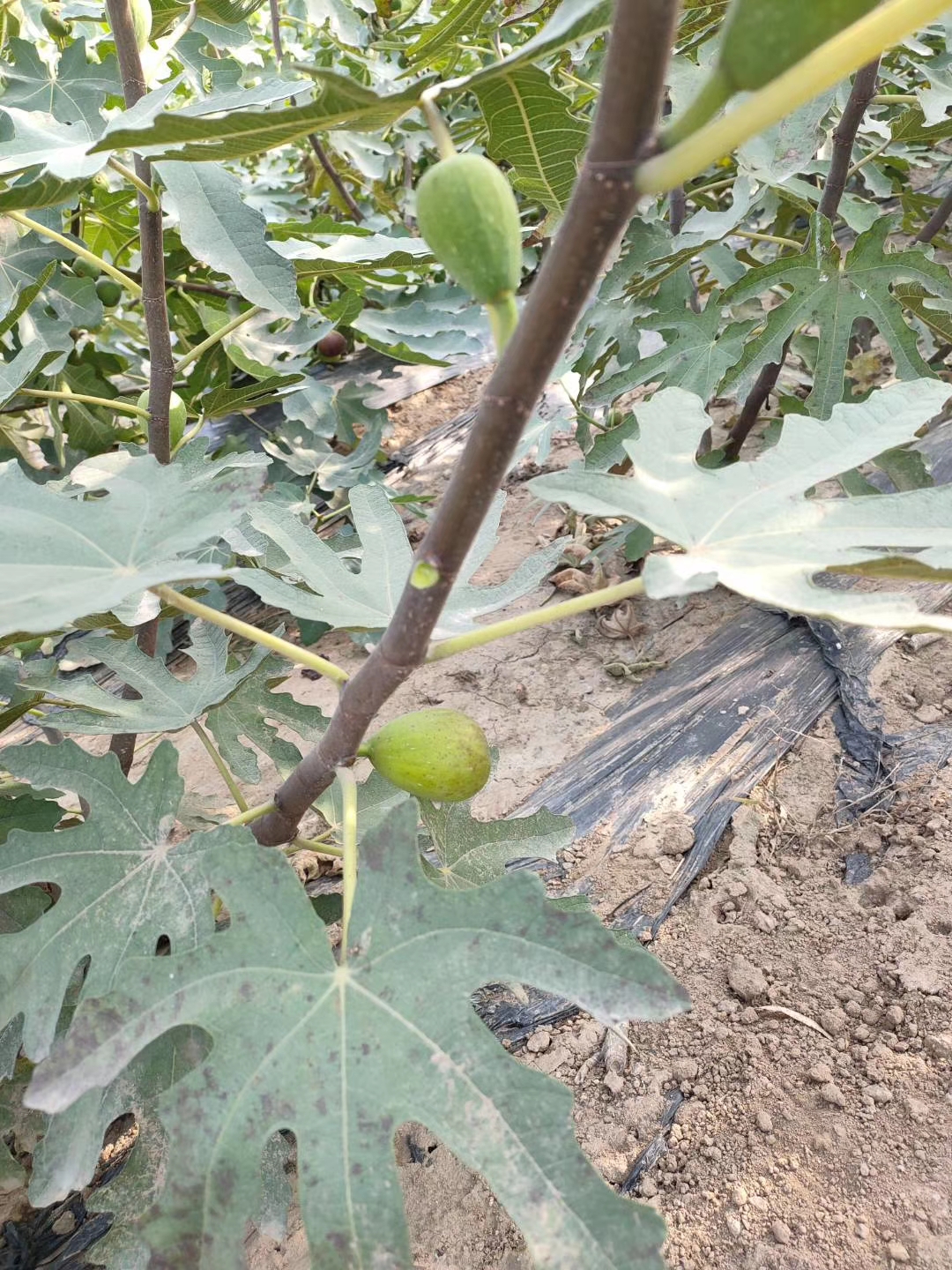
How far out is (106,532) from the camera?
0.79 meters

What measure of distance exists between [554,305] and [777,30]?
6.6 inches

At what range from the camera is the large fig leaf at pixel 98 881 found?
0.85m

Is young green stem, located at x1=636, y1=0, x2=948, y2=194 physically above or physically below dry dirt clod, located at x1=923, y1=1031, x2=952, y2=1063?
above

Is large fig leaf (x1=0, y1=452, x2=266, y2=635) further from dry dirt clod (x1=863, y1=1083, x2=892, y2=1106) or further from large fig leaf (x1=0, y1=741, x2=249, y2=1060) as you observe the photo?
dry dirt clod (x1=863, y1=1083, x2=892, y2=1106)

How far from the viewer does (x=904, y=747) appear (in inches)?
64.0

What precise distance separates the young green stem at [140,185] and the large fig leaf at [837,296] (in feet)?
3.44

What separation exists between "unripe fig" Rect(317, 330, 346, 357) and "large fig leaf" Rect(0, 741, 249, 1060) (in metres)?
2.35

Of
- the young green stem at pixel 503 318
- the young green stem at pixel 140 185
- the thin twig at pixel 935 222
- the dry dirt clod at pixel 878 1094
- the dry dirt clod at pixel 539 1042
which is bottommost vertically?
the dry dirt clod at pixel 878 1094

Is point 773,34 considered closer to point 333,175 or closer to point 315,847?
point 315,847

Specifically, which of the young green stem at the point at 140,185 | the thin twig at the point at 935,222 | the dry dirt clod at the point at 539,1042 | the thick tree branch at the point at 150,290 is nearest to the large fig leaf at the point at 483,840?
the dry dirt clod at the point at 539,1042

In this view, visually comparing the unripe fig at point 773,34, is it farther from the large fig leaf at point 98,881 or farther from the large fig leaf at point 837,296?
the large fig leaf at point 837,296

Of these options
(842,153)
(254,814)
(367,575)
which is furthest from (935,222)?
(254,814)

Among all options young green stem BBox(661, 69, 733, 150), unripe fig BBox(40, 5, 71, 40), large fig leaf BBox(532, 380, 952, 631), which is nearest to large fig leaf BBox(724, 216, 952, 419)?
large fig leaf BBox(532, 380, 952, 631)

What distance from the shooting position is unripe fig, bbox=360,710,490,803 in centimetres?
81
